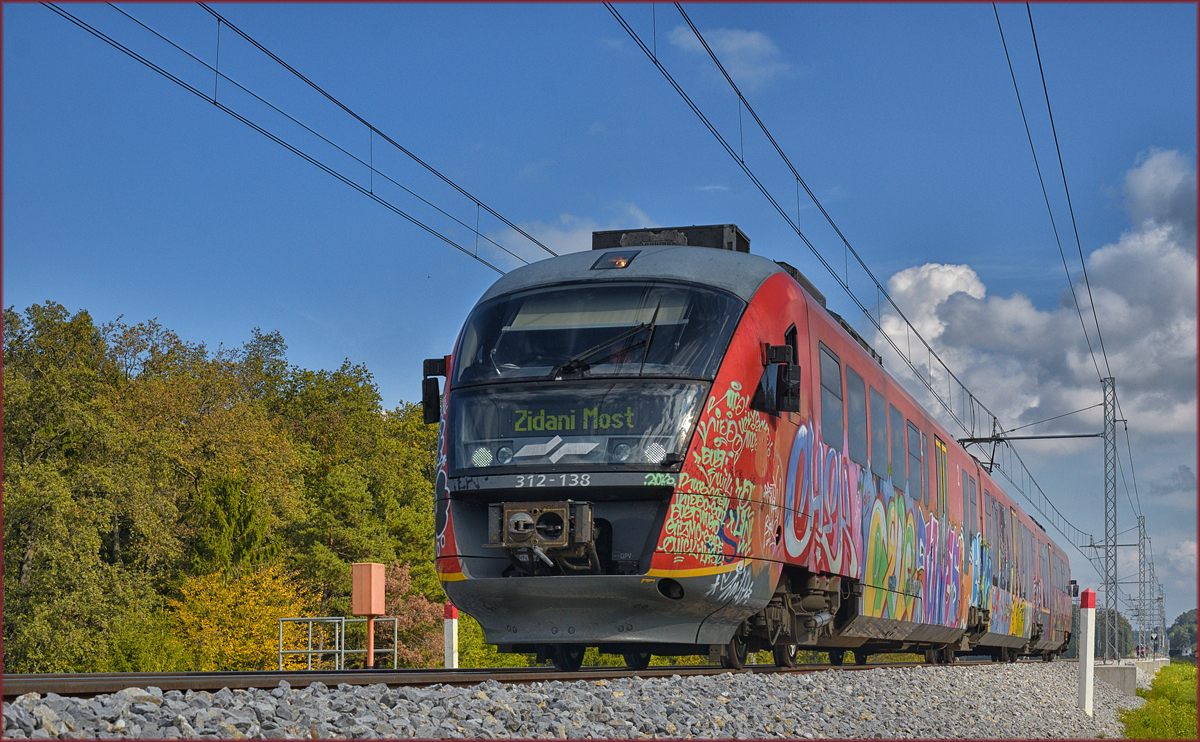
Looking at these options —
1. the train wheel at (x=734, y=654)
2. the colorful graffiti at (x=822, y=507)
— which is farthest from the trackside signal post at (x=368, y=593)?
the colorful graffiti at (x=822, y=507)

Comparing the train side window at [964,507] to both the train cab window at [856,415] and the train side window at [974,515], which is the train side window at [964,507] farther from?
the train cab window at [856,415]

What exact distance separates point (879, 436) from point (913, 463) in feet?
7.09

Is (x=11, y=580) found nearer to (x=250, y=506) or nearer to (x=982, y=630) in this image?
(x=250, y=506)

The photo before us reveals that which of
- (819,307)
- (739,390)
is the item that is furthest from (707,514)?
(819,307)

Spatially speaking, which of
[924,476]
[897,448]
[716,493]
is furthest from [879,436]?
[716,493]

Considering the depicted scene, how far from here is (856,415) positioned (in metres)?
13.2

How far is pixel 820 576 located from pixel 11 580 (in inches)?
1380

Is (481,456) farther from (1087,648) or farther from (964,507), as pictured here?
(964,507)

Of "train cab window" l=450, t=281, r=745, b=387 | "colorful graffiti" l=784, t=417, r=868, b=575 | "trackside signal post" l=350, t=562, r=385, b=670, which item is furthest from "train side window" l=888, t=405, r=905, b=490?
"trackside signal post" l=350, t=562, r=385, b=670

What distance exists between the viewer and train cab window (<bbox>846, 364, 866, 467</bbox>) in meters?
12.8

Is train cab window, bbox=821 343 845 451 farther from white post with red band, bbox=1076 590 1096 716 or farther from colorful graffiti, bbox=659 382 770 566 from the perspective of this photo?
white post with red band, bbox=1076 590 1096 716

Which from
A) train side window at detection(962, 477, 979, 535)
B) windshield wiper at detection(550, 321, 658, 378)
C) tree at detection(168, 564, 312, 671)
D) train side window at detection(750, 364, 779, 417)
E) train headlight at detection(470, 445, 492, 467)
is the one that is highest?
windshield wiper at detection(550, 321, 658, 378)

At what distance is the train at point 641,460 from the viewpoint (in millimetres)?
9070

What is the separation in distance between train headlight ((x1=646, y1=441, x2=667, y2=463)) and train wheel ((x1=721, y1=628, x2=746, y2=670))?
1825 millimetres
